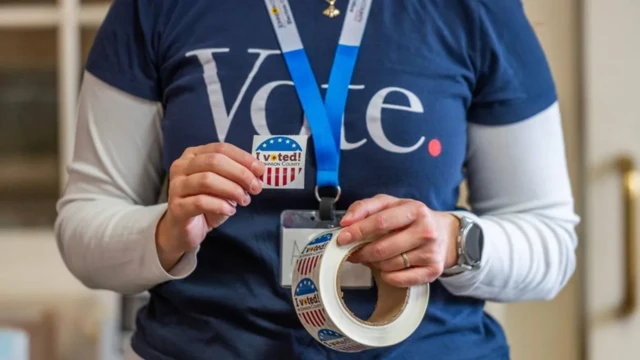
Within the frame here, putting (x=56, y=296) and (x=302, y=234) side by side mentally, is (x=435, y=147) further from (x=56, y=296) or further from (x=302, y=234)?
Answer: (x=56, y=296)

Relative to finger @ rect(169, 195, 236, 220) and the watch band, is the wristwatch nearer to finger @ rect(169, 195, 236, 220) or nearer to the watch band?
the watch band

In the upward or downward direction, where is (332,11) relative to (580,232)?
upward

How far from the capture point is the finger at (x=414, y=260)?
657 millimetres

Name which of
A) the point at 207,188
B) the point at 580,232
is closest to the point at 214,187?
the point at 207,188

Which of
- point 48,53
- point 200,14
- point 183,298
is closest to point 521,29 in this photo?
point 200,14

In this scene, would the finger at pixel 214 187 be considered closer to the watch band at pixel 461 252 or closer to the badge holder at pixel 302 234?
the badge holder at pixel 302 234

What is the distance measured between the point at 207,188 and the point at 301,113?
0.51ft

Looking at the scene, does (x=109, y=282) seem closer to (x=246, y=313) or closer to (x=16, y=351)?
(x=246, y=313)

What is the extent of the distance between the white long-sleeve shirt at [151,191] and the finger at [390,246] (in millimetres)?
150

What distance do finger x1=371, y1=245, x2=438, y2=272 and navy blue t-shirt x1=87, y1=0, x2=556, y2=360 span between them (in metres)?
0.10

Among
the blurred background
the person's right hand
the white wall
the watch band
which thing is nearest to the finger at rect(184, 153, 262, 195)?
the person's right hand

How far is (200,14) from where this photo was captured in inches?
31.0

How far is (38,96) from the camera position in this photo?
156cm

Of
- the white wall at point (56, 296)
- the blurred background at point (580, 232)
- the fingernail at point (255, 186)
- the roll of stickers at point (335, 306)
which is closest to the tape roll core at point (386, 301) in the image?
the roll of stickers at point (335, 306)
